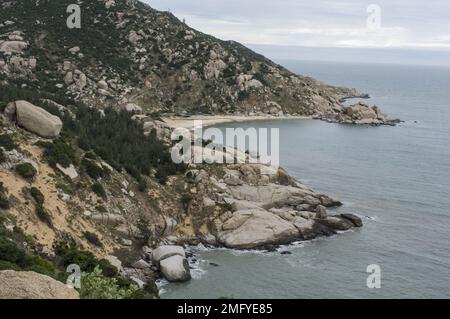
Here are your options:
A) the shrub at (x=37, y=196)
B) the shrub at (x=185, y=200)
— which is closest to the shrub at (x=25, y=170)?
the shrub at (x=37, y=196)

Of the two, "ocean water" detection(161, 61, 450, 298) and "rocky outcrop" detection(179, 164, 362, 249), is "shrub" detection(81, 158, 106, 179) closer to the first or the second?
"rocky outcrop" detection(179, 164, 362, 249)

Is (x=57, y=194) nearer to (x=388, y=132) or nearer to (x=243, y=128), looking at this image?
(x=243, y=128)

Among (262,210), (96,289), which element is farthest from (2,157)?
(262,210)

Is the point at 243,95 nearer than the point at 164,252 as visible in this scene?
No

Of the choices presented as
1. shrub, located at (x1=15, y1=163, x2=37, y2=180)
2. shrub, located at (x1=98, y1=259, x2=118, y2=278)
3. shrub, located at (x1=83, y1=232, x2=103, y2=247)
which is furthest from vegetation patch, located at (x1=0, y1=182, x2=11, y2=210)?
shrub, located at (x1=98, y1=259, x2=118, y2=278)

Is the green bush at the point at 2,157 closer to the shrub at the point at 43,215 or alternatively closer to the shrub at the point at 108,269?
the shrub at the point at 43,215

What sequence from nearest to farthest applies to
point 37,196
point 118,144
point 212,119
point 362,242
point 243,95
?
point 37,196 → point 362,242 → point 118,144 → point 212,119 → point 243,95

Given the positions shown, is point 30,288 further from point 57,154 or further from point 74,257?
point 57,154
